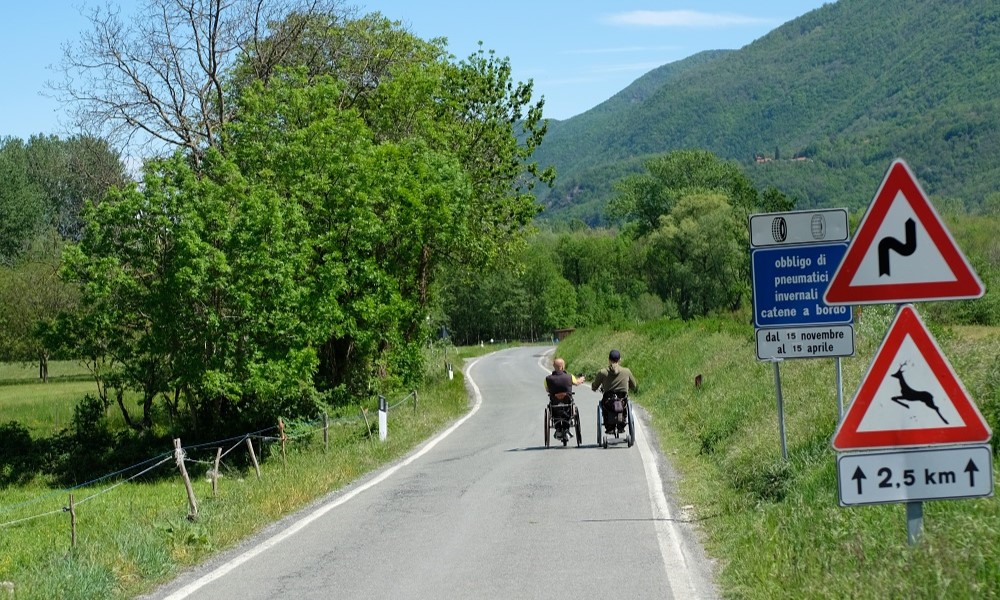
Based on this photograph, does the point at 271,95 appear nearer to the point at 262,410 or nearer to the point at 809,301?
the point at 262,410

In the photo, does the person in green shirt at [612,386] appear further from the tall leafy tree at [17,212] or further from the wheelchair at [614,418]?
the tall leafy tree at [17,212]

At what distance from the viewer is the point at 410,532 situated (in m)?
10.6

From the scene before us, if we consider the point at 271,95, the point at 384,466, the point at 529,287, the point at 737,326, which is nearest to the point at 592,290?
the point at 529,287

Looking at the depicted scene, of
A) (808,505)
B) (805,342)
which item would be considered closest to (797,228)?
(805,342)

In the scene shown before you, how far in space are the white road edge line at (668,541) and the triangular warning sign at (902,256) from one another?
9.31 ft

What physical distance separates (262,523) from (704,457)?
728cm

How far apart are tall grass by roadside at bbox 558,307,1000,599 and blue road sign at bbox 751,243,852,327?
4.78 ft

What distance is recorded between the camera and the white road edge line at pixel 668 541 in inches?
308

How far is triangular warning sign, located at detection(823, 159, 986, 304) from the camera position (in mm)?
5594

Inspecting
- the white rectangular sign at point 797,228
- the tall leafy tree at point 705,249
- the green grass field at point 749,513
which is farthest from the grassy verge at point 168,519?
the tall leafy tree at point 705,249

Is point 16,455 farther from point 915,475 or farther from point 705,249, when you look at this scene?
point 705,249

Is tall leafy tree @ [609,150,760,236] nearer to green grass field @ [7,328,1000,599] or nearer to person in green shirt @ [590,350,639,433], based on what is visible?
green grass field @ [7,328,1000,599]

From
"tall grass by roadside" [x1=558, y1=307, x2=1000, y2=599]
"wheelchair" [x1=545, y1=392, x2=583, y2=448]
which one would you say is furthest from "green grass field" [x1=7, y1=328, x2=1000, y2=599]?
"wheelchair" [x1=545, y1=392, x2=583, y2=448]

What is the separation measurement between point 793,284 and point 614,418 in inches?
251
